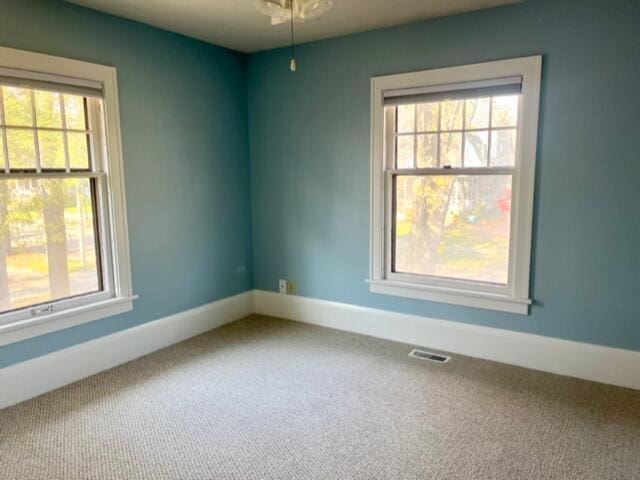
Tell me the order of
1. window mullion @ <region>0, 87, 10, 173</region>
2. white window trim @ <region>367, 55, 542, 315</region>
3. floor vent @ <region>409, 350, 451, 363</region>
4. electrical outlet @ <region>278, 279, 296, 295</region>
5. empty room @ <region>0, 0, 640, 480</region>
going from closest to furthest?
empty room @ <region>0, 0, 640, 480</region>
window mullion @ <region>0, 87, 10, 173</region>
white window trim @ <region>367, 55, 542, 315</region>
floor vent @ <region>409, 350, 451, 363</region>
electrical outlet @ <region>278, 279, 296, 295</region>

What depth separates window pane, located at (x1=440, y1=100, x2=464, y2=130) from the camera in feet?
10.7

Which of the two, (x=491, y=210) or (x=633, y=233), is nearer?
(x=633, y=233)

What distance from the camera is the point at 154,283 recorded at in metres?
3.54

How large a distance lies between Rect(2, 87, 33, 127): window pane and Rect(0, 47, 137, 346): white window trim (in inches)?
5.5

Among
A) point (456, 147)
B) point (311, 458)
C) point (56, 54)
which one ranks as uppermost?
point (56, 54)

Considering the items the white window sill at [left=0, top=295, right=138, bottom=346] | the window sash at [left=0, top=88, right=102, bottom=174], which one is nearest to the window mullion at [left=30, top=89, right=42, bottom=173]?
the window sash at [left=0, top=88, right=102, bottom=174]

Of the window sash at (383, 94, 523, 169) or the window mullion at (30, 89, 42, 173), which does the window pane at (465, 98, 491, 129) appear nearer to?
the window sash at (383, 94, 523, 169)

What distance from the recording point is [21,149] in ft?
9.05

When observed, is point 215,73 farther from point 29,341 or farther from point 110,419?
point 110,419

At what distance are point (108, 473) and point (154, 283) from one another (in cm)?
163

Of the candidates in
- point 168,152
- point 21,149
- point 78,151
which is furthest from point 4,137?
point 168,152

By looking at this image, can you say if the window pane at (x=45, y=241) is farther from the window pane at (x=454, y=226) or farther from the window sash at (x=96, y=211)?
the window pane at (x=454, y=226)

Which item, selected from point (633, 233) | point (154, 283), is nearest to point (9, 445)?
point (154, 283)

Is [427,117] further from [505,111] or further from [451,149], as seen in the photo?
[505,111]
